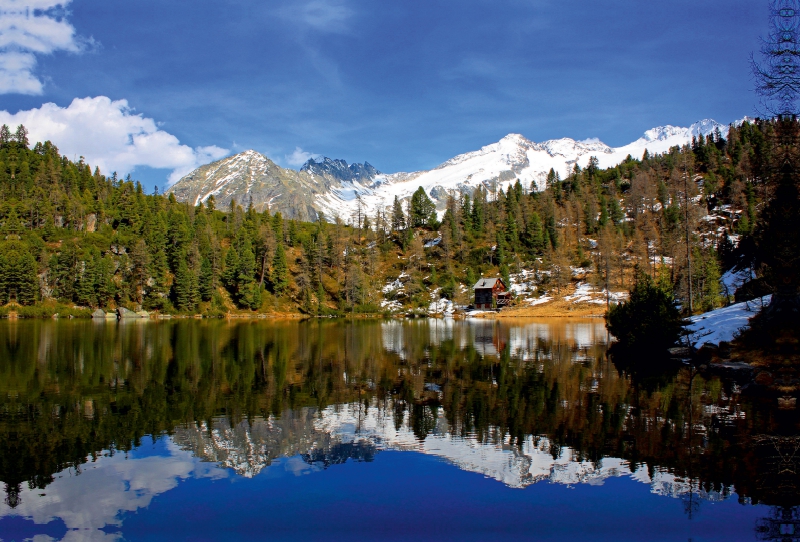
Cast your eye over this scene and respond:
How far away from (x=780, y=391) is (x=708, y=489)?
15729 mm

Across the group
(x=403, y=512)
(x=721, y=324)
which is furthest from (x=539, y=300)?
(x=403, y=512)

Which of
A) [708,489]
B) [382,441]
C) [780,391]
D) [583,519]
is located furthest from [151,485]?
[780,391]

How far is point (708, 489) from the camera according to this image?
1358 cm

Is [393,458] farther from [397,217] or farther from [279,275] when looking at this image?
[397,217]

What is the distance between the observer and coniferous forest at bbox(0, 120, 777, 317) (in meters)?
118

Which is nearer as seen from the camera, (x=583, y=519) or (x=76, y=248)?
(x=583, y=519)

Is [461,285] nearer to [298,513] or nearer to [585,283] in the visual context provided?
[585,283]

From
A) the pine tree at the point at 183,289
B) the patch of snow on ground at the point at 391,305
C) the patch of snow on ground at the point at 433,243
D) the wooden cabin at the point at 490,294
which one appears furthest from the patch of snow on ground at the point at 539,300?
the pine tree at the point at 183,289

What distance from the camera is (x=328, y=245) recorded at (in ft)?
493

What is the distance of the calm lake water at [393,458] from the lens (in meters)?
12.0

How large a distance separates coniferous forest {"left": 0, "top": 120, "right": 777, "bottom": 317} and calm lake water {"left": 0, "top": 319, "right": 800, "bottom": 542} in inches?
2856

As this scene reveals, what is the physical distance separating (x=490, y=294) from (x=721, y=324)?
88637mm

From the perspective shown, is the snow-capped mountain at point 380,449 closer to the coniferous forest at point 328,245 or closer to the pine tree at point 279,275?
the coniferous forest at point 328,245

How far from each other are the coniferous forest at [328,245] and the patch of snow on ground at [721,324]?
1745 inches
